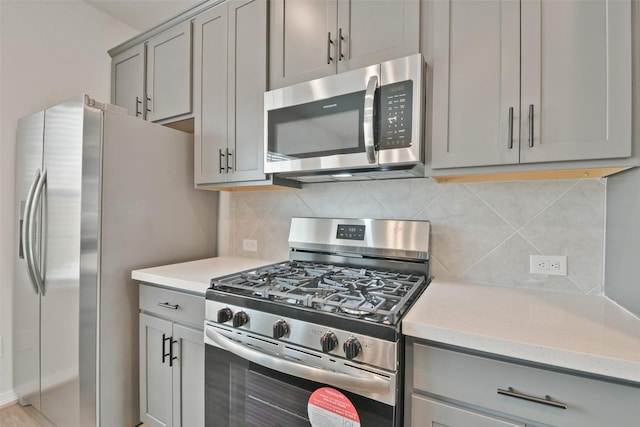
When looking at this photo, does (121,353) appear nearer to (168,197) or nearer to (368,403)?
(168,197)

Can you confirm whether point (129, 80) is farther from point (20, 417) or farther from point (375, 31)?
point (20, 417)

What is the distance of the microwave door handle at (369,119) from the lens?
1.26 m

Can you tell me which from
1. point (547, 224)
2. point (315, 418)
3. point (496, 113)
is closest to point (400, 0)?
point (496, 113)

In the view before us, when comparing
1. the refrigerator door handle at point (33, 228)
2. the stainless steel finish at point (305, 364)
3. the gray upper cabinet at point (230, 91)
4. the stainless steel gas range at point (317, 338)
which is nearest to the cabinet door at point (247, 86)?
the gray upper cabinet at point (230, 91)

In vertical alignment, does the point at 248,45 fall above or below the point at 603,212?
above

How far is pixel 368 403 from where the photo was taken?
3.14ft

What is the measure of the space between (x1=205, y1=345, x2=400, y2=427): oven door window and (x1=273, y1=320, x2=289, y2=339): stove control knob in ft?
0.53

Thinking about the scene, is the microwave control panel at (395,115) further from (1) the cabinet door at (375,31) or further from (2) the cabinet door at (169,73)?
(2) the cabinet door at (169,73)

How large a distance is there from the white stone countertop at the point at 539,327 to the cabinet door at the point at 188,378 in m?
1.06

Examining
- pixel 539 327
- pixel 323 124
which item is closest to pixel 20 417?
pixel 323 124

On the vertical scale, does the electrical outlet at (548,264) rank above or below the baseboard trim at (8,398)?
above

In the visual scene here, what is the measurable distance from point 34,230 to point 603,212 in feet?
9.66

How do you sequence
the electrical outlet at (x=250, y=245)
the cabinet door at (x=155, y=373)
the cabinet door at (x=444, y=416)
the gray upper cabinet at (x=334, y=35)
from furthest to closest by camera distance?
the electrical outlet at (x=250, y=245)
the cabinet door at (x=155, y=373)
the gray upper cabinet at (x=334, y=35)
the cabinet door at (x=444, y=416)

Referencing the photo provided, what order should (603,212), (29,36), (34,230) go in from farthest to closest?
(29,36) < (34,230) < (603,212)
